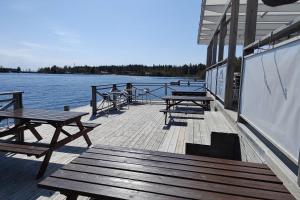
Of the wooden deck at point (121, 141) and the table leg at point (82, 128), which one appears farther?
the table leg at point (82, 128)

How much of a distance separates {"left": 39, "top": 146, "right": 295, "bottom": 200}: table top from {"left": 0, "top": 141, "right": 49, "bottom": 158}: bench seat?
1.20m

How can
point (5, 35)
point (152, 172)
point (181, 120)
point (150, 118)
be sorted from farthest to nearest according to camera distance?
point (5, 35) < point (150, 118) < point (181, 120) < point (152, 172)

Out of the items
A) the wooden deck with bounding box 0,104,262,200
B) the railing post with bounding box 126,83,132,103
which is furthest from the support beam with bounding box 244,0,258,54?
the railing post with bounding box 126,83,132,103

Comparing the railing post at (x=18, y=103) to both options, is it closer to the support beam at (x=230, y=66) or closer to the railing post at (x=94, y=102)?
the railing post at (x=94, y=102)

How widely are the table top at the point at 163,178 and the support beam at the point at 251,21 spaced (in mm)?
2248

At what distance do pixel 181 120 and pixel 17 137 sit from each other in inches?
156

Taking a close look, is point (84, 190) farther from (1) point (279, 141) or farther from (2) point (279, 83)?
(2) point (279, 83)

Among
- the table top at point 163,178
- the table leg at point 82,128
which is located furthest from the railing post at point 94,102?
the table top at point 163,178

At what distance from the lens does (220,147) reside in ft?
10.7

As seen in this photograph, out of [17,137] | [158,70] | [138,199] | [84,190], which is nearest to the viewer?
[138,199]

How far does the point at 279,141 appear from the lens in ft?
6.50

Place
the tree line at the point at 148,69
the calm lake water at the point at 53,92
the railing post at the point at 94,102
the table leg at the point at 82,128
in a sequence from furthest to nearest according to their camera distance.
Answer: the tree line at the point at 148,69
the calm lake water at the point at 53,92
the railing post at the point at 94,102
the table leg at the point at 82,128

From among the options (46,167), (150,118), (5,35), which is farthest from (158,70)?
(46,167)

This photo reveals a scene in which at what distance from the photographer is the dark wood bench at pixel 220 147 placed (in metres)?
3.22
